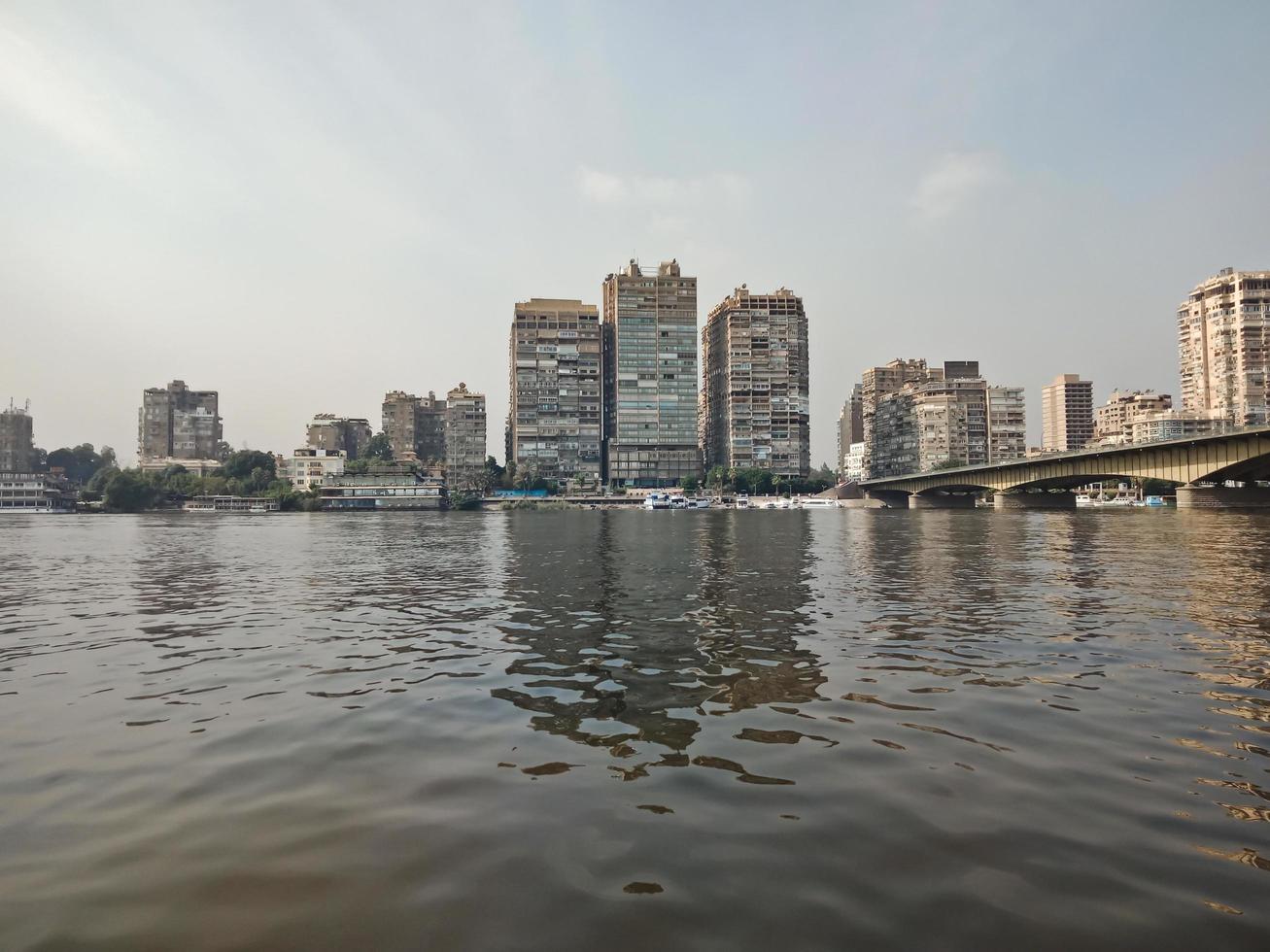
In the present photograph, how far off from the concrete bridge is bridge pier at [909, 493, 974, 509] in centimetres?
953

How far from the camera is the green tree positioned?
17650 cm

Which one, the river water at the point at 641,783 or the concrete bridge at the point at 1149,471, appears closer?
the river water at the point at 641,783

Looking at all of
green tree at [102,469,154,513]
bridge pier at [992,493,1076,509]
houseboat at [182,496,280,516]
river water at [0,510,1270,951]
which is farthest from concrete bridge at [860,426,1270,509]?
green tree at [102,469,154,513]

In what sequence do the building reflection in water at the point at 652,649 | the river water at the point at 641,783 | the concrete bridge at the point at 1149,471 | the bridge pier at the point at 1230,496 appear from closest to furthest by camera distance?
the river water at the point at 641,783, the building reflection in water at the point at 652,649, the concrete bridge at the point at 1149,471, the bridge pier at the point at 1230,496

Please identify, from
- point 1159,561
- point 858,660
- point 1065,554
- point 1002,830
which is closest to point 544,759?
point 1002,830

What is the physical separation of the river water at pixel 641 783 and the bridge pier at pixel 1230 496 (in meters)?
97.2

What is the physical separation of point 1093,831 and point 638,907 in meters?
3.81

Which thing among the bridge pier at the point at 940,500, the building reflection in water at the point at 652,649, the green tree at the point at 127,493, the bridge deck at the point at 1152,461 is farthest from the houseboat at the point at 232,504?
the building reflection in water at the point at 652,649

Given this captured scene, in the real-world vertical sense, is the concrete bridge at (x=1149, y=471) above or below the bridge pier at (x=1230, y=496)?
above

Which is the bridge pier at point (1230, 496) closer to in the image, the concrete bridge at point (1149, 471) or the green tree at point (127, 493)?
the concrete bridge at point (1149, 471)

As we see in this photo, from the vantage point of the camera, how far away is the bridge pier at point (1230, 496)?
93125 millimetres

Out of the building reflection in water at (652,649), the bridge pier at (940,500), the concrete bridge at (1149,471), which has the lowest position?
the building reflection in water at (652,649)

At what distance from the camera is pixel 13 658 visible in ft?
43.8

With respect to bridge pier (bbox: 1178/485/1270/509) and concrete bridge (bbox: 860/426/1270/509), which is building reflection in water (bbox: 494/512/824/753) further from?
bridge pier (bbox: 1178/485/1270/509)
